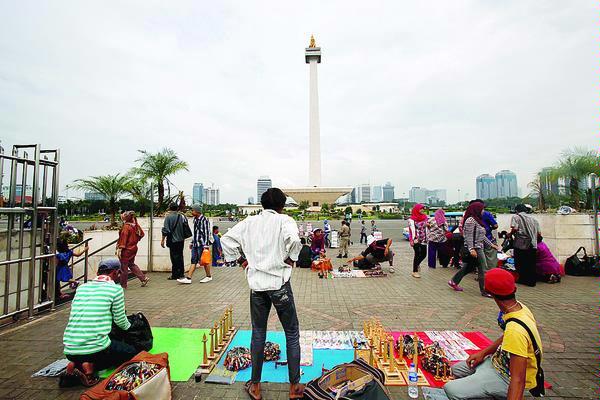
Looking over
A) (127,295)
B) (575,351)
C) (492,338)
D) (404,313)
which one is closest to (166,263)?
(127,295)

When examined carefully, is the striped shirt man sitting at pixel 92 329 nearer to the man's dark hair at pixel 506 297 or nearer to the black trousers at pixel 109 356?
the black trousers at pixel 109 356

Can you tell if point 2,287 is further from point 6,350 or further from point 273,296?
point 273,296

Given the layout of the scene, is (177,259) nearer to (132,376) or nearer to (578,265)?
(132,376)

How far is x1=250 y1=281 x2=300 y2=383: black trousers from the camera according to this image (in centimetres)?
298

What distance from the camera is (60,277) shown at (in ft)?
22.2

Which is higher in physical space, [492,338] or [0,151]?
[0,151]

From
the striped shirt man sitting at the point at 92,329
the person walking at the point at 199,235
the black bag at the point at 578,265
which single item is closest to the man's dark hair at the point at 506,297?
the striped shirt man sitting at the point at 92,329

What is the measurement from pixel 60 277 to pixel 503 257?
10842 mm

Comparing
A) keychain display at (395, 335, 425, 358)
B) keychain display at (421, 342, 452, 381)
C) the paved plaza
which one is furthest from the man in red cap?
keychain display at (395, 335, 425, 358)

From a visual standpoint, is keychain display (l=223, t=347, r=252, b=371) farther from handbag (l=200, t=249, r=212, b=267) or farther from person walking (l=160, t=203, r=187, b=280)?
person walking (l=160, t=203, r=187, b=280)

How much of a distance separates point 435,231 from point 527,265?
8.59 feet

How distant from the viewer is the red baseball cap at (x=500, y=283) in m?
2.42

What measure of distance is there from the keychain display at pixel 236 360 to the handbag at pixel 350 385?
1.24m

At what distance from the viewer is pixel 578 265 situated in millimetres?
8672
